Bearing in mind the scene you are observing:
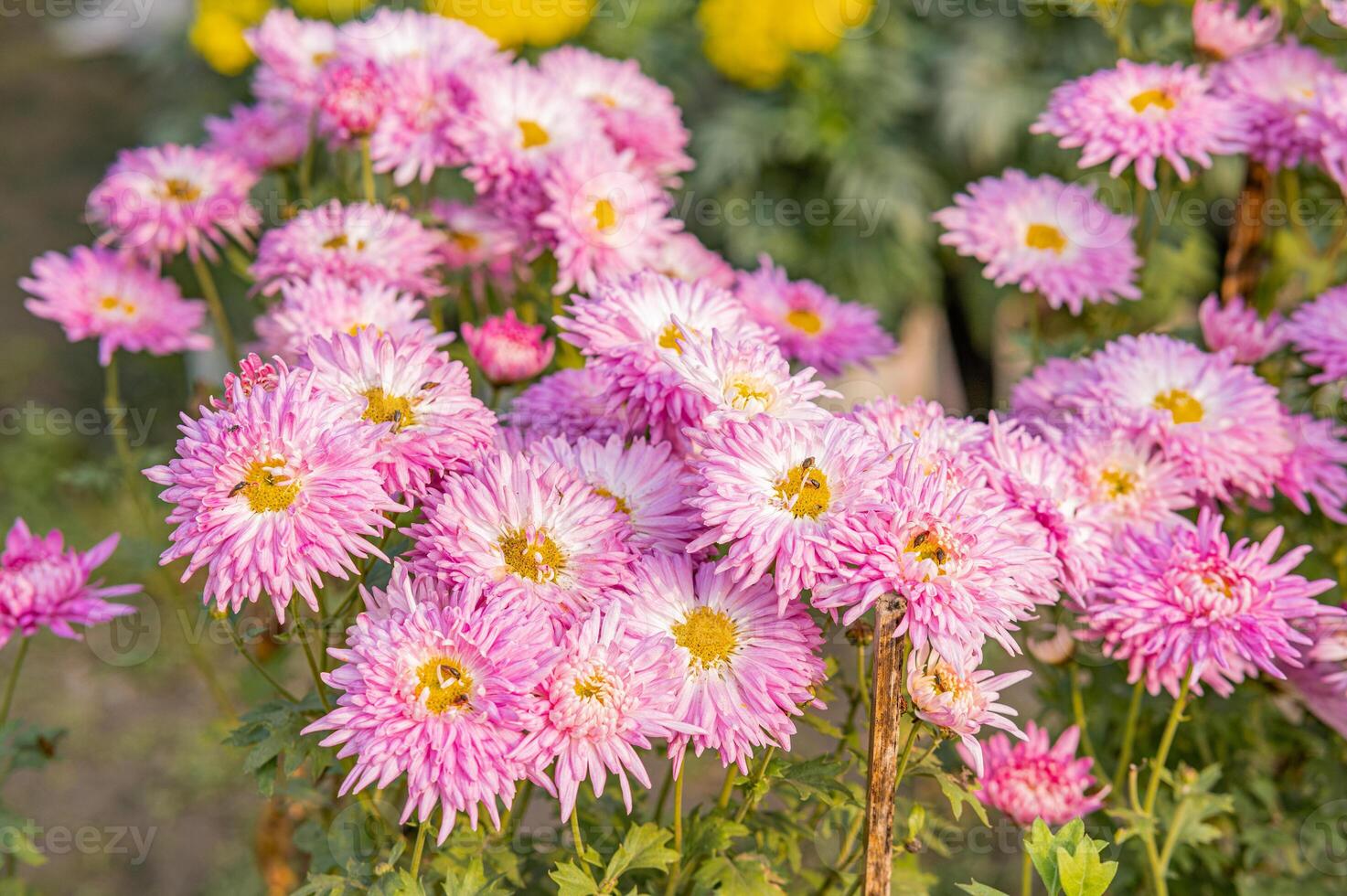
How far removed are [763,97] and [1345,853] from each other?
3312 mm

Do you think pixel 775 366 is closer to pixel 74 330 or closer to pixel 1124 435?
pixel 1124 435

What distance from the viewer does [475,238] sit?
6.15 feet

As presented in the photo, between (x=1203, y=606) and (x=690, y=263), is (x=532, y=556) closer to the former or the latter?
(x=1203, y=606)

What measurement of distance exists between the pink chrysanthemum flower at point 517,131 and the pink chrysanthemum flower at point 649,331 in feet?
1.15

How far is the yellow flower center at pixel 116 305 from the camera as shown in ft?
5.79

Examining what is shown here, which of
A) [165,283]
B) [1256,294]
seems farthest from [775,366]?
[1256,294]

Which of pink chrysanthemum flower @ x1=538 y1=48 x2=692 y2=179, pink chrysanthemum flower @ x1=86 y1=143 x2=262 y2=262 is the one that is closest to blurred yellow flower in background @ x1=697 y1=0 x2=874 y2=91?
pink chrysanthemum flower @ x1=538 y1=48 x2=692 y2=179

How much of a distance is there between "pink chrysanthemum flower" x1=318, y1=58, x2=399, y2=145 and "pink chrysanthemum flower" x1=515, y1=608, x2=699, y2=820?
0.91 meters

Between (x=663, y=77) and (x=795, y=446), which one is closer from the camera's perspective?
(x=795, y=446)

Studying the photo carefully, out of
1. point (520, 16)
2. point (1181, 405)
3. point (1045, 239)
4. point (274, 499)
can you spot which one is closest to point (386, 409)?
point (274, 499)

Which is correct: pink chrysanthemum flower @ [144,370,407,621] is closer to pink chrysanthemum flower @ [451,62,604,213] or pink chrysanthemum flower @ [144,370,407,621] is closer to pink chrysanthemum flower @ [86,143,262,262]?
pink chrysanthemum flower @ [451,62,604,213]

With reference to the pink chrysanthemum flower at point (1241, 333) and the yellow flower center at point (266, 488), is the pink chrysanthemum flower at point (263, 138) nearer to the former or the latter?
the yellow flower center at point (266, 488)

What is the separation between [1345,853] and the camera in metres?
1.65

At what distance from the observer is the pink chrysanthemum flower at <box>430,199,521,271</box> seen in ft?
5.77
